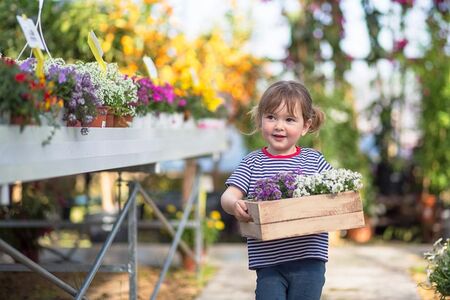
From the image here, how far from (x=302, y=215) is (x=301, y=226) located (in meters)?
0.04

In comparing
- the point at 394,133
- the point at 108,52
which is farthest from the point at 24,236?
the point at 394,133

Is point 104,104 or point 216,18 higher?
point 216,18

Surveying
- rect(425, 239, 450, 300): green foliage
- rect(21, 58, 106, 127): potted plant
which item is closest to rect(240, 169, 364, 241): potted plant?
rect(21, 58, 106, 127): potted plant

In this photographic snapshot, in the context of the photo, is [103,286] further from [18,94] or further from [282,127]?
[18,94]

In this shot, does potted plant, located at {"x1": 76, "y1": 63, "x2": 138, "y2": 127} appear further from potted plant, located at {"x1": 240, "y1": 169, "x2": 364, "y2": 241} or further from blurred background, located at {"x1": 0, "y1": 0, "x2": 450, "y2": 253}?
blurred background, located at {"x1": 0, "y1": 0, "x2": 450, "y2": 253}

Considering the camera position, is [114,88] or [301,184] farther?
[114,88]

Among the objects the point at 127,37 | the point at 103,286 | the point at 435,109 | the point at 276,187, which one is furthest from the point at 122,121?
the point at 435,109

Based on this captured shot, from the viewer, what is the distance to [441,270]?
4.11m

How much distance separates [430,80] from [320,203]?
646 centimetres

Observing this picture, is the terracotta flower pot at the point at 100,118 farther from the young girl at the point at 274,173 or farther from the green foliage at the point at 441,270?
the green foliage at the point at 441,270

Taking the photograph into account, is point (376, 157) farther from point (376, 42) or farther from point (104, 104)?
point (104, 104)

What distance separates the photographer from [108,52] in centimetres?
709

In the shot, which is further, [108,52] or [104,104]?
[108,52]

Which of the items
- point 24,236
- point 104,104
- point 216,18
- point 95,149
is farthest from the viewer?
point 216,18
